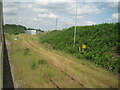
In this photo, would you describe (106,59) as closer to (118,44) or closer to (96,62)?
(96,62)

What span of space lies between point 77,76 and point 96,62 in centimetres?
502

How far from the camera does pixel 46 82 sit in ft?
26.1

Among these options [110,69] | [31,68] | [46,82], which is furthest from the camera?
[110,69]

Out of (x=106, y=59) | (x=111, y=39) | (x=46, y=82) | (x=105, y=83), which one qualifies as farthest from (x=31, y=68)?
(x=111, y=39)

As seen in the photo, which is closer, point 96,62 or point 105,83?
point 105,83

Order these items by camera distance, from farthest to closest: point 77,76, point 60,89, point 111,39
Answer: point 111,39 < point 77,76 < point 60,89

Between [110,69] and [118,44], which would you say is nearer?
[110,69]

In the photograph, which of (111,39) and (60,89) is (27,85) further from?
(111,39)

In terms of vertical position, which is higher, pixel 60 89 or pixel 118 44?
pixel 118 44

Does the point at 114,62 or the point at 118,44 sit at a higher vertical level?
the point at 118,44

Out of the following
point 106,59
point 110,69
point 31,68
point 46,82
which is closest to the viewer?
point 46,82

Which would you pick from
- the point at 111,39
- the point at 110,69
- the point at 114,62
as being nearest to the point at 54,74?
the point at 110,69

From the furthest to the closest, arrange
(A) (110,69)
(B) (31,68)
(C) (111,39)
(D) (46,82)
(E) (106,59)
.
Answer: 1. (C) (111,39)
2. (E) (106,59)
3. (A) (110,69)
4. (B) (31,68)
5. (D) (46,82)

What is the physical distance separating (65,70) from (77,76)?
1.50m
